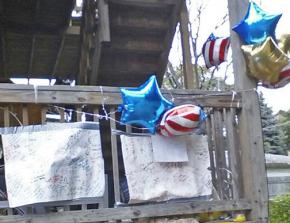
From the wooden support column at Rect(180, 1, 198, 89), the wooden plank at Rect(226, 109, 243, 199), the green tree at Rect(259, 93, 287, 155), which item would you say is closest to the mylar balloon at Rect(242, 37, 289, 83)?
the wooden plank at Rect(226, 109, 243, 199)

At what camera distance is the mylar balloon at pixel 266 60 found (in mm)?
3955

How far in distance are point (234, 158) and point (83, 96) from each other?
4.85 feet

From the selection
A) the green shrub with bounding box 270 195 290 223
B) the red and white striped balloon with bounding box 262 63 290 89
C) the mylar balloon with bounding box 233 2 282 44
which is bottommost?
the green shrub with bounding box 270 195 290 223

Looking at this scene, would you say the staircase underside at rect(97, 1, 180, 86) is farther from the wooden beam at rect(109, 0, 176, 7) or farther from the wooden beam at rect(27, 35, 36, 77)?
the wooden beam at rect(27, 35, 36, 77)

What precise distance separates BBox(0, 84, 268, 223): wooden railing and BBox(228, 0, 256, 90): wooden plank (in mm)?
99

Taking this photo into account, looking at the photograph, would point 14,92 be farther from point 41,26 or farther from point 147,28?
point 41,26

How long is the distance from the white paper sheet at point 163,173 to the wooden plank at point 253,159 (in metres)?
0.39

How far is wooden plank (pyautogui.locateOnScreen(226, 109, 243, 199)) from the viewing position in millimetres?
4051

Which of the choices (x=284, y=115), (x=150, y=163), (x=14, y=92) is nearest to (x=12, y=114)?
(x=14, y=92)

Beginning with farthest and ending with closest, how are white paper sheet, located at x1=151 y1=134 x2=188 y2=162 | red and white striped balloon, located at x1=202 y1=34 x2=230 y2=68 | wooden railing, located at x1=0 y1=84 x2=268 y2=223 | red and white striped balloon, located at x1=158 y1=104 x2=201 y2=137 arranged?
red and white striped balloon, located at x1=202 y1=34 x2=230 y2=68 < white paper sheet, located at x1=151 y1=134 x2=188 y2=162 < wooden railing, located at x1=0 y1=84 x2=268 y2=223 < red and white striped balloon, located at x1=158 y1=104 x2=201 y2=137

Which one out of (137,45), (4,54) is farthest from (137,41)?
(4,54)

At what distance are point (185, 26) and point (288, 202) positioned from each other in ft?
11.3

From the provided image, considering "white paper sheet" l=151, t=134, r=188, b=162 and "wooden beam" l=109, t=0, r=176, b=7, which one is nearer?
"white paper sheet" l=151, t=134, r=188, b=162

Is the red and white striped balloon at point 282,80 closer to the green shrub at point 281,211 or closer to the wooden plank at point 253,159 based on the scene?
the wooden plank at point 253,159
